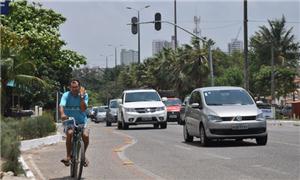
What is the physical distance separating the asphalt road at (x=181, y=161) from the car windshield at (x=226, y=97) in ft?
3.94

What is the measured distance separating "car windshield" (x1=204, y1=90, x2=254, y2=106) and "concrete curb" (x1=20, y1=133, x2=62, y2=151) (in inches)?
213

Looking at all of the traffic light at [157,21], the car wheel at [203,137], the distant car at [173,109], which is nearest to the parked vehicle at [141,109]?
the traffic light at [157,21]

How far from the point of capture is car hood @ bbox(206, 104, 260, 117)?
17.4 m

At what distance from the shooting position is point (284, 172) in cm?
1181

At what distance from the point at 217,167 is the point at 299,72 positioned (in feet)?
232

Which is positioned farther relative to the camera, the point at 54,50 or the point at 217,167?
the point at 54,50

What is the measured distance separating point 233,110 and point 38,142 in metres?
6.61

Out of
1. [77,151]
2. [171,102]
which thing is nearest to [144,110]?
[171,102]

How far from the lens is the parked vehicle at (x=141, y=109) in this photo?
2967 cm

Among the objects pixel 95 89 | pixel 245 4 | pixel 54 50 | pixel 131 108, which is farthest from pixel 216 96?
pixel 95 89

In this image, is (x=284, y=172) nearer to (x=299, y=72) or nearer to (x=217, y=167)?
(x=217, y=167)

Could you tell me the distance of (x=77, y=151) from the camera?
11430mm

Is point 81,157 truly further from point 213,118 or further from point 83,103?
point 213,118

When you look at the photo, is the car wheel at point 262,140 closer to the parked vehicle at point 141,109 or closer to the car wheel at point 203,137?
the car wheel at point 203,137
